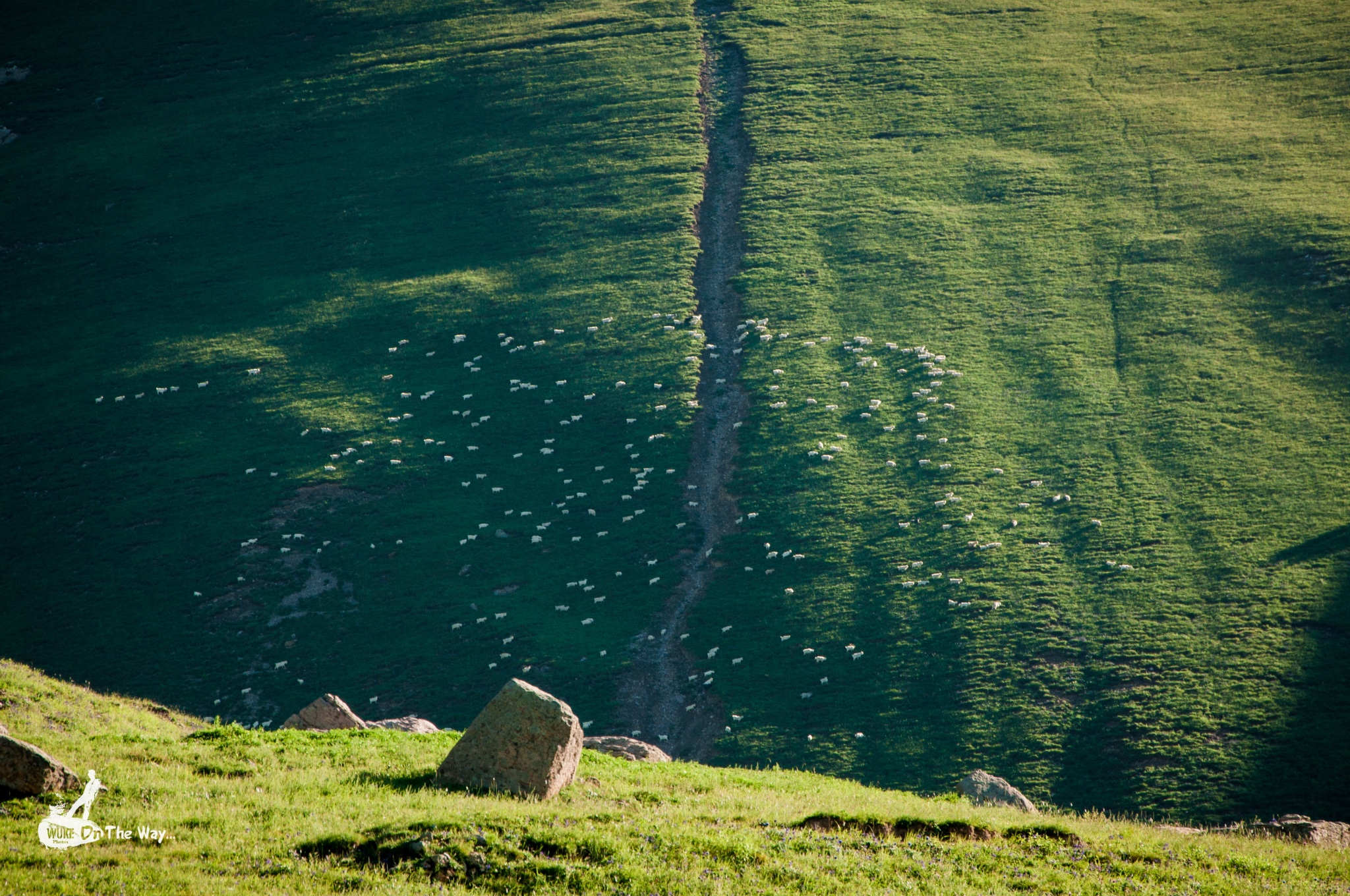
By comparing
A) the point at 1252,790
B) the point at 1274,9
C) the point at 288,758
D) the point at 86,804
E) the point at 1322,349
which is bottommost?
the point at 1252,790

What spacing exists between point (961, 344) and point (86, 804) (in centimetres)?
5553

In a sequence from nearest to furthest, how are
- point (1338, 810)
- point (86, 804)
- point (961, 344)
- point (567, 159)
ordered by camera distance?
point (86, 804) → point (1338, 810) → point (961, 344) → point (567, 159)

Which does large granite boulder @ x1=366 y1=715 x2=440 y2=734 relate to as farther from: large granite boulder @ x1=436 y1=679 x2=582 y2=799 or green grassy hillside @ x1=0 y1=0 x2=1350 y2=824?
green grassy hillside @ x1=0 y1=0 x2=1350 y2=824

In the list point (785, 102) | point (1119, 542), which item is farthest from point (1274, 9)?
point (1119, 542)

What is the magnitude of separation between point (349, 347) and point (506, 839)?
2210 inches

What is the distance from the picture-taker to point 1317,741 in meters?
34.9

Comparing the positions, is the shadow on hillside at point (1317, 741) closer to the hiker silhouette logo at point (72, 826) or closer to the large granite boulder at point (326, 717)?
the large granite boulder at point (326, 717)

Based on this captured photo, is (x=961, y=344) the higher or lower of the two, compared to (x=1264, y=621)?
higher

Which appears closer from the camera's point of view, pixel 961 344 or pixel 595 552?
pixel 595 552

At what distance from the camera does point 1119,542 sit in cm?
4594

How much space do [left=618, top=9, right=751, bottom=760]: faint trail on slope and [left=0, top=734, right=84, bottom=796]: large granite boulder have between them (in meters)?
25.2

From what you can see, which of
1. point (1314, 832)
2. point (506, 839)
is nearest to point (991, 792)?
point (1314, 832)

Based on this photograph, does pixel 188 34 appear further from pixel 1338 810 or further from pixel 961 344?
pixel 1338 810

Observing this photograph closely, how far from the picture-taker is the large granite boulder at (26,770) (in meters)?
16.3
